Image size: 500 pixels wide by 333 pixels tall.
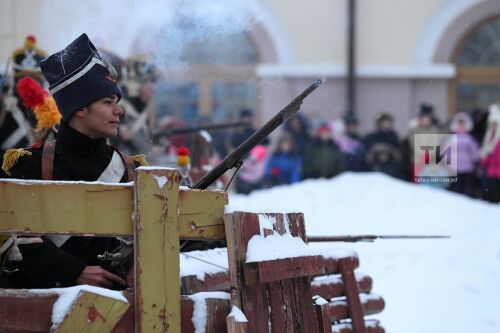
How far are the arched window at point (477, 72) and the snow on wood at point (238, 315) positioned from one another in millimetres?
13017

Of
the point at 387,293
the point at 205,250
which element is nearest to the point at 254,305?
the point at 205,250

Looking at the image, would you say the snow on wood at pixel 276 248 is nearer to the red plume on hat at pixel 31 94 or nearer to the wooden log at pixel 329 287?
the wooden log at pixel 329 287

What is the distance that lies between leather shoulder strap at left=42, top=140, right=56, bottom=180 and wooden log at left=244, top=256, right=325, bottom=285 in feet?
3.31

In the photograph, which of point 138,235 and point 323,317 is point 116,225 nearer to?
point 138,235

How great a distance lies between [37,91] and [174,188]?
3579mm

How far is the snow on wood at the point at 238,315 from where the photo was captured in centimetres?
327

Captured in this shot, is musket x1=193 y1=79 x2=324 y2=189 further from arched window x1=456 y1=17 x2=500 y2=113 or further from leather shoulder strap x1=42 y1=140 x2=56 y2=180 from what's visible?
arched window x1=456 y1=17 x2=500 y2=113

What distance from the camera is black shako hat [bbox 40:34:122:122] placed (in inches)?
159

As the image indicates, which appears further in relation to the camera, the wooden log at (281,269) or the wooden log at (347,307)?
the wooden log at (347,307)

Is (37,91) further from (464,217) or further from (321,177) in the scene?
(321,177)

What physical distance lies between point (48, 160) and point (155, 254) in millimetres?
922

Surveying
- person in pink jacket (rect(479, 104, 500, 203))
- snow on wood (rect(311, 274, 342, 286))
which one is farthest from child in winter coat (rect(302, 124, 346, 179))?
snow on wood (rect(311, 274, 342, 286))

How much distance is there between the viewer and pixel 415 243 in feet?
30.7

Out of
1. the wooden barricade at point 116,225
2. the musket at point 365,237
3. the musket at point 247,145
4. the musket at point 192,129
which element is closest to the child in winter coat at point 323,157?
the musket at point 192,129
